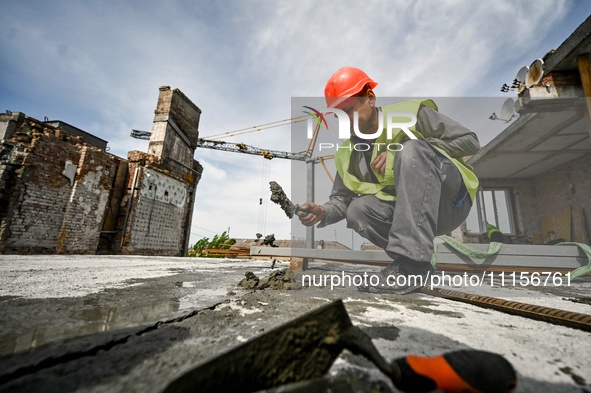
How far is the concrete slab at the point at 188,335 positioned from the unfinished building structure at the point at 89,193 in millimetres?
6379

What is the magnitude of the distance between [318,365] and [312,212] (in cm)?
275

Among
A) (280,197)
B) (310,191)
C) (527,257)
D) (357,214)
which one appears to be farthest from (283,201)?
(527,257)

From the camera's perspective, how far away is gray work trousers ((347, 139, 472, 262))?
232 cm

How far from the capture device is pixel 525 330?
3.21 ft

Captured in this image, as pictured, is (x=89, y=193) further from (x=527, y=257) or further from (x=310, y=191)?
(x=527, y=257)

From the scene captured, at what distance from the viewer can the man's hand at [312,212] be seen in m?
3.32

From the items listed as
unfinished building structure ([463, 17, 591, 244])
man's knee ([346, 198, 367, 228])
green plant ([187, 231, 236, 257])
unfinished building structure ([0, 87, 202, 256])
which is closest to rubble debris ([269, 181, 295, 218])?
man's knee ([346, 198, 367, 228])

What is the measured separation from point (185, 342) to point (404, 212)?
2.19 metres

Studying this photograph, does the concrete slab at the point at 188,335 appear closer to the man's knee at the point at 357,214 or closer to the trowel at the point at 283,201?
the man's knee at the point at 357,214

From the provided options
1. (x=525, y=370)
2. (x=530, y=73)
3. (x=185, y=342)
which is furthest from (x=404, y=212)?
(x=530, y=73)

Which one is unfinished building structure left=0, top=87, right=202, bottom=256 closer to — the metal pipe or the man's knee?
the metal pipe

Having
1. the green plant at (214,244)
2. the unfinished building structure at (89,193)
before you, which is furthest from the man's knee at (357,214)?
the green plant at (214,244)

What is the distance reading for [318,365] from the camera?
589mm

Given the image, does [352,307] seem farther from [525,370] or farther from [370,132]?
[370,132]
